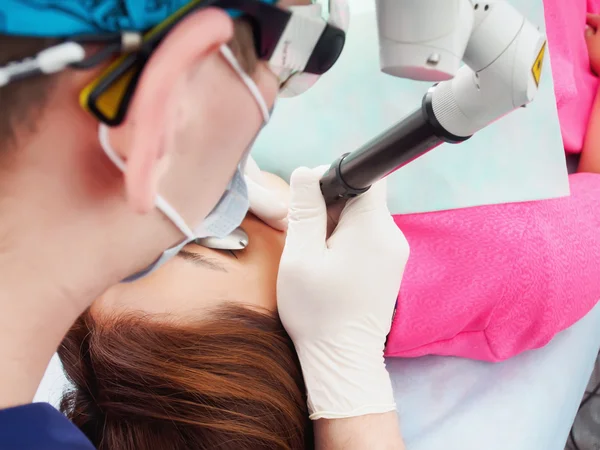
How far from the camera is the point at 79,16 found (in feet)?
0.99

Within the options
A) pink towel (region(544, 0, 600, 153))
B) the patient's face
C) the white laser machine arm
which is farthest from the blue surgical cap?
pink towel (region(544, 0, 600, 153))

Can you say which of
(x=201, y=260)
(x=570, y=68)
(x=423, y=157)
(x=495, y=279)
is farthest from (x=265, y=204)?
(x=570, y=68)

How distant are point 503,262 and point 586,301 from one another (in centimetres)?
19

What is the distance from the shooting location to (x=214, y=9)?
1.03 ft

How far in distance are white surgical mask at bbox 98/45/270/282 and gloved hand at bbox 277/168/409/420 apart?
0.26 m

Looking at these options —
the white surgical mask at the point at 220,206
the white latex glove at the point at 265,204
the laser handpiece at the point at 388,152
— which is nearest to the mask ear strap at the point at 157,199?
the white surgical mask at the point at 220,206

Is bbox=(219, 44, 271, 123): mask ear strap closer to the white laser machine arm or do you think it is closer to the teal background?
the white laser machine arm

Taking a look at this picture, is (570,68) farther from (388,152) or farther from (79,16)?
(79,16)

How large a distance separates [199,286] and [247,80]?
421mm

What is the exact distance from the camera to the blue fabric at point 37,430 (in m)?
0.40

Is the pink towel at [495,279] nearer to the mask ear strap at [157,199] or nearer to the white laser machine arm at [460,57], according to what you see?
the white laser machine arm at [460,57]

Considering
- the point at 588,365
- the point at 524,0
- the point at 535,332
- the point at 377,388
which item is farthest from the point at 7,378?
the point at 588,365

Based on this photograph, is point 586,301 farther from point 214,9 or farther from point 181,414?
point 214,9

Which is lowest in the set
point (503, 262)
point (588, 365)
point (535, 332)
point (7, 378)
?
point (588, 365)
